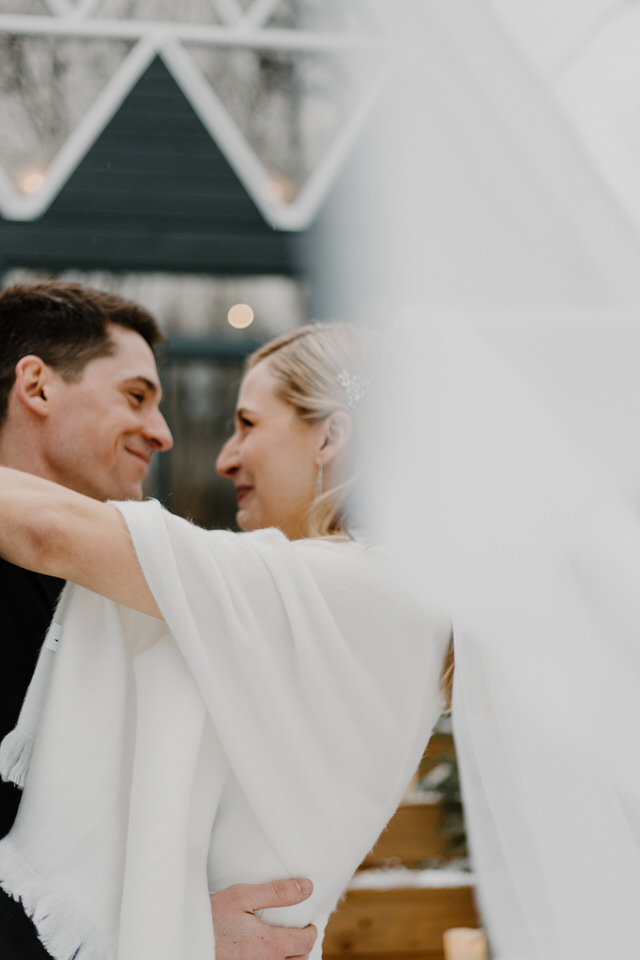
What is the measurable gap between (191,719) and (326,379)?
822mm

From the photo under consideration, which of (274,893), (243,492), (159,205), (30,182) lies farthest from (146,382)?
(30,182)

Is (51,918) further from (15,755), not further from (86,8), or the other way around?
(86,8)

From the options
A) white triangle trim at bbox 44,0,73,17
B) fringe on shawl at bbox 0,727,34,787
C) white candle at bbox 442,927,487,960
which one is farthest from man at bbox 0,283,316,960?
white triangle trim at bbox 44,0,73,17

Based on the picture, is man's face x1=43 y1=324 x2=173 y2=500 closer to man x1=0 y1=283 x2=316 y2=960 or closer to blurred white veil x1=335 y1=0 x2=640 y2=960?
man x1=0 y1=283 x2=316 y2=960

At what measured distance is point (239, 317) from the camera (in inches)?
146

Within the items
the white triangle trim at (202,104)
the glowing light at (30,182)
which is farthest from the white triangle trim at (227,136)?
the glowing light at (30,182)

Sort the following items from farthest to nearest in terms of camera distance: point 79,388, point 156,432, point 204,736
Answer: point 156,432 → point 79,388 → point 204,736

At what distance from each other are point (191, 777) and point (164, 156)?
3.18 meters

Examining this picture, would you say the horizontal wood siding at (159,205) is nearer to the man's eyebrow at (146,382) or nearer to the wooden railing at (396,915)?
the man's eyebrow at (146,382)

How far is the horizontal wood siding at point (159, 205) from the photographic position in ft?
11.9

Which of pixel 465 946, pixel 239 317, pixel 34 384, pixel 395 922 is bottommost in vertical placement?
pixel 465 946

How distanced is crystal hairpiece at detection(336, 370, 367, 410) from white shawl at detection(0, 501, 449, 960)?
45 cm

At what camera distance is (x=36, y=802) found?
120cm

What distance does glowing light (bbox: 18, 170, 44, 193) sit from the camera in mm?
3609
